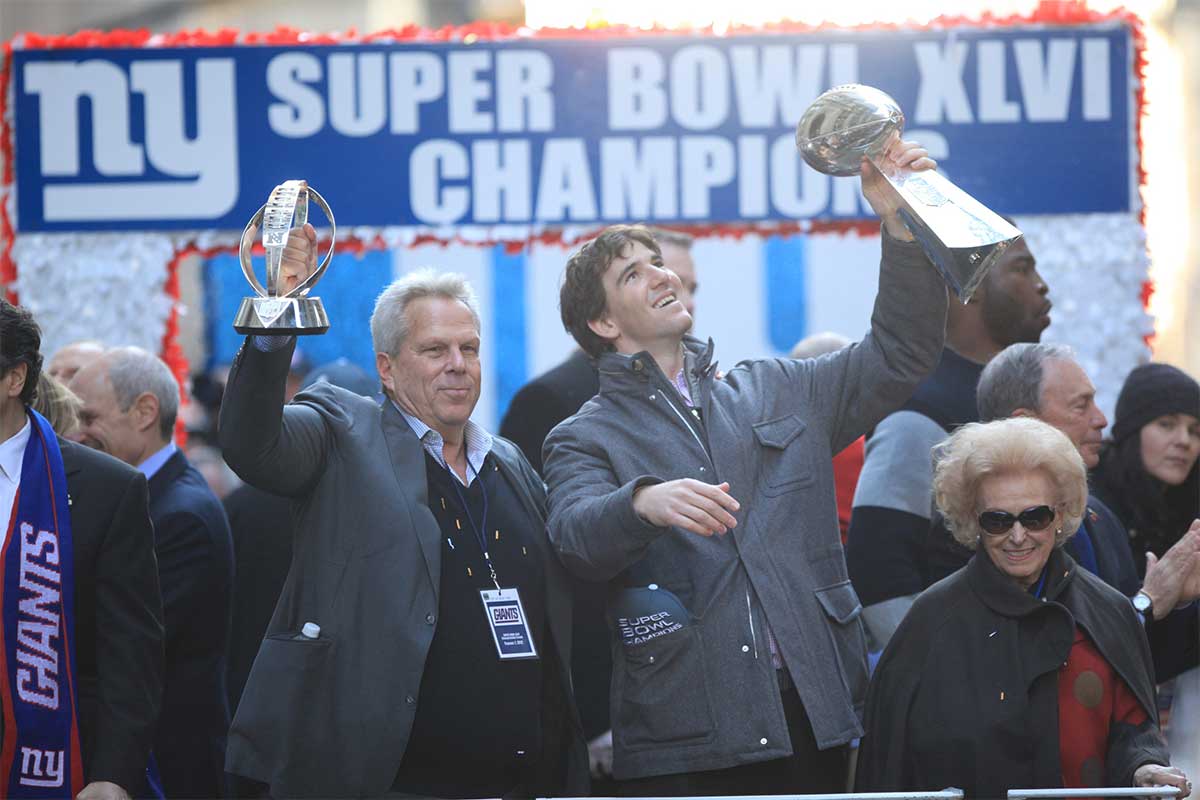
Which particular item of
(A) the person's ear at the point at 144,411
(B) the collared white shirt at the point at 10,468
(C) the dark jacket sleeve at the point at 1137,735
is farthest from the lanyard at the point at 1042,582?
(A) the person's ear at the point at 144,411

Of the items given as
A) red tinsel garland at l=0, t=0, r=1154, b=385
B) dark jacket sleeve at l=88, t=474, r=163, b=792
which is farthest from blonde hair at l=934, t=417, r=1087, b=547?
red tinsel garland at l=0, t=0, r=1154, b=385

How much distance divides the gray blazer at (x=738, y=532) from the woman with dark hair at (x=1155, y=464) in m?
1.32

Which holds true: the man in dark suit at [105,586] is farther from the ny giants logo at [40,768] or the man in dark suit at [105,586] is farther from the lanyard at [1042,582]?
the lanyard at [1042,582]

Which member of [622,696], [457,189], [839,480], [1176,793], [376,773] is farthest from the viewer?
[457,189]

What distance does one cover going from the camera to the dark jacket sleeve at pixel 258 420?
9.80 ft

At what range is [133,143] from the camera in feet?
19.3

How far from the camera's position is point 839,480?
4.79 m

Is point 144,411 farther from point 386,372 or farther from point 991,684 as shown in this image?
point 991,684

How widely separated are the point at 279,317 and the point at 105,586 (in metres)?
0.86

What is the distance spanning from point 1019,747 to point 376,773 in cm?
127

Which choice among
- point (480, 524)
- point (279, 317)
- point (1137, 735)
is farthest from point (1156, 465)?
point (279, 317)

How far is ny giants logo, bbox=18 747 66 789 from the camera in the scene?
324 centimetres

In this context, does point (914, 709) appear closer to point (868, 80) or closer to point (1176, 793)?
point (1176, 793)

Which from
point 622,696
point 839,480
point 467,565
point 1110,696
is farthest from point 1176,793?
point 839,480
